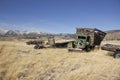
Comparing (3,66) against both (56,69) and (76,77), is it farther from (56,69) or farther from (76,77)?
(76,77)

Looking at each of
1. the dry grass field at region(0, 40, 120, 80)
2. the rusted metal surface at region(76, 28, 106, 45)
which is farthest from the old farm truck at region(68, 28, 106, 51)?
the dry grass field at region(0, 40, 120, 80)

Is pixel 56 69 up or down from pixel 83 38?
down

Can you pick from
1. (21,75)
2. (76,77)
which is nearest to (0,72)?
(21,75)

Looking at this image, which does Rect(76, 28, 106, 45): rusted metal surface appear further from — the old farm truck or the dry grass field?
the dry grass field

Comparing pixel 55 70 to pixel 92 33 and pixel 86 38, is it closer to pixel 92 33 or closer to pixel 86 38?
pixel 86 38

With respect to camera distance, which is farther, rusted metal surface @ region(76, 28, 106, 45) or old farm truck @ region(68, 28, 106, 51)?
rusted metal surface @ region(76, 28, 106, 45)

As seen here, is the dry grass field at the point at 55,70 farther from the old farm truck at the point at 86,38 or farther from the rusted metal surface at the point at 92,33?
the rusted metal surface at the point at 92,33

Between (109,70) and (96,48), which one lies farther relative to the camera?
(96,48)

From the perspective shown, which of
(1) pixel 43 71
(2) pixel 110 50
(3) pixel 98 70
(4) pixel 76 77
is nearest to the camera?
(4) pixel 76 77

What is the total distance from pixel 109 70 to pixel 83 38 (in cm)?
1211

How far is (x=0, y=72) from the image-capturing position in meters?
12.1

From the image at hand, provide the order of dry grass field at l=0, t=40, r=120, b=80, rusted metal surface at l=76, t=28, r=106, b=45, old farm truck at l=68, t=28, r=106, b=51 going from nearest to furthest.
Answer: dry grass field at l=0, t=40, r=120, b=80
old farm truck at l=68, t=28, r=106, b=51
rusted metal surface at l=76, t=28, r=106, b=45

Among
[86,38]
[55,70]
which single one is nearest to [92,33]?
[86,38]

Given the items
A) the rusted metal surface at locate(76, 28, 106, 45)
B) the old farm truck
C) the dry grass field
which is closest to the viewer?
the dry grass field
